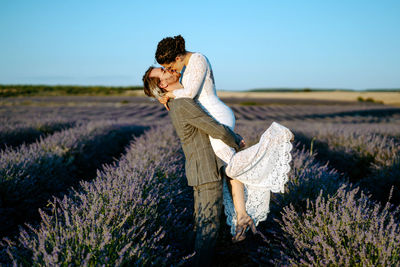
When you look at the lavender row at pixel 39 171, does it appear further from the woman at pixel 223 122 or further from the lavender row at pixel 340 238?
the lavender row at pixel 340 238

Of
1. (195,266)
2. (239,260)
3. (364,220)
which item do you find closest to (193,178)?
(195,266)

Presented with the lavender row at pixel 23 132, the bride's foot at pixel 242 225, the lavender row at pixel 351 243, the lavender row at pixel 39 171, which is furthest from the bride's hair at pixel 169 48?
the lavender row at pixel 23 132

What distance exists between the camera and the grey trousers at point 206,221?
1.87 meters

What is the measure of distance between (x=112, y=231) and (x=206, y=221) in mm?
640

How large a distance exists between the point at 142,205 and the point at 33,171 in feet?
7.08

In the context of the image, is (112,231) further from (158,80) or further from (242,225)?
(158,80)

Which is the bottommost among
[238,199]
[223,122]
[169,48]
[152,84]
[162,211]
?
[162,211]

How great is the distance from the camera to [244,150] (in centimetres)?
188

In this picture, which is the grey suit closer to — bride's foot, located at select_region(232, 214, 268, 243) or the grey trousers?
the grey trousers

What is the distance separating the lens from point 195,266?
189cm

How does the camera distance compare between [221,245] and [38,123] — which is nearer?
[221,245]

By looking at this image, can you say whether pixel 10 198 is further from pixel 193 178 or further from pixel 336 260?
pixel 336 260

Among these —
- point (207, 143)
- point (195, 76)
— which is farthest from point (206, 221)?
point (195, 76)

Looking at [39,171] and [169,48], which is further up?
[169,48]
